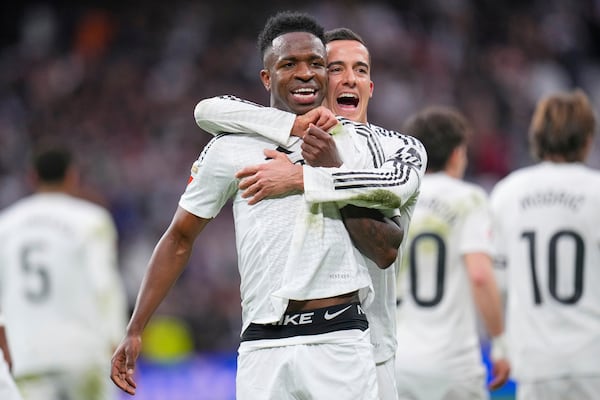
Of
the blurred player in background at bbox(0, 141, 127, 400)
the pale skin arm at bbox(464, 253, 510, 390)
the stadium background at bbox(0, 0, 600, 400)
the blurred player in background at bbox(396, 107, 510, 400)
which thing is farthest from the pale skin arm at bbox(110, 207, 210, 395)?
the stadium background at bbox(0, 0, 600, 400)

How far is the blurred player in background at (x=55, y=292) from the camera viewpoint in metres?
7.28

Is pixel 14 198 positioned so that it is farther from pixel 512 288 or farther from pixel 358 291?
pixel 358 291

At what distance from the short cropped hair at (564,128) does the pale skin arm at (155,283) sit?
270cm

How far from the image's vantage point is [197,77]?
16.3 m

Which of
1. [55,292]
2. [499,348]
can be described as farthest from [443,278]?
[55,292]

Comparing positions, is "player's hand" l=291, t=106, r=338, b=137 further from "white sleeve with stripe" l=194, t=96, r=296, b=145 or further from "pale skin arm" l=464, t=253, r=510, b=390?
"pale skin arm" l=464, t=253, r=510, b=390

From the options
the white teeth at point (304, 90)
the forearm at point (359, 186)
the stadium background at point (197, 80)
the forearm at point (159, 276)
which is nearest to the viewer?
the forearm at point (359, 186)

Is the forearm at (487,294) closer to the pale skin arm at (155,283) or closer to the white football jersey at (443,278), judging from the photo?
the white football jersey at (443,278)

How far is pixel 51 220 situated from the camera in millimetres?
7320

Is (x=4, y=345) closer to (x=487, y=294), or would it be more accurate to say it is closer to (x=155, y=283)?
(x=155, y=283)

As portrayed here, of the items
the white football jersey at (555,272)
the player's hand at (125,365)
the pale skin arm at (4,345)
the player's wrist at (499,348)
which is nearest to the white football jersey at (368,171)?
the player's hand at (125,365)

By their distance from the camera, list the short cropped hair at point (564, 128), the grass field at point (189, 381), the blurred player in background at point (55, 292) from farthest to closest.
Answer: the grass field at point (189, 381) < the blurred player in background at point (55, 292) < the short cropped hair at point (564, 128)

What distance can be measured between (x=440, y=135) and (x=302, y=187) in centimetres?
253

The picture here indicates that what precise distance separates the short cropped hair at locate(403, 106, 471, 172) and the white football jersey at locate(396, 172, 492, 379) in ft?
0.42
